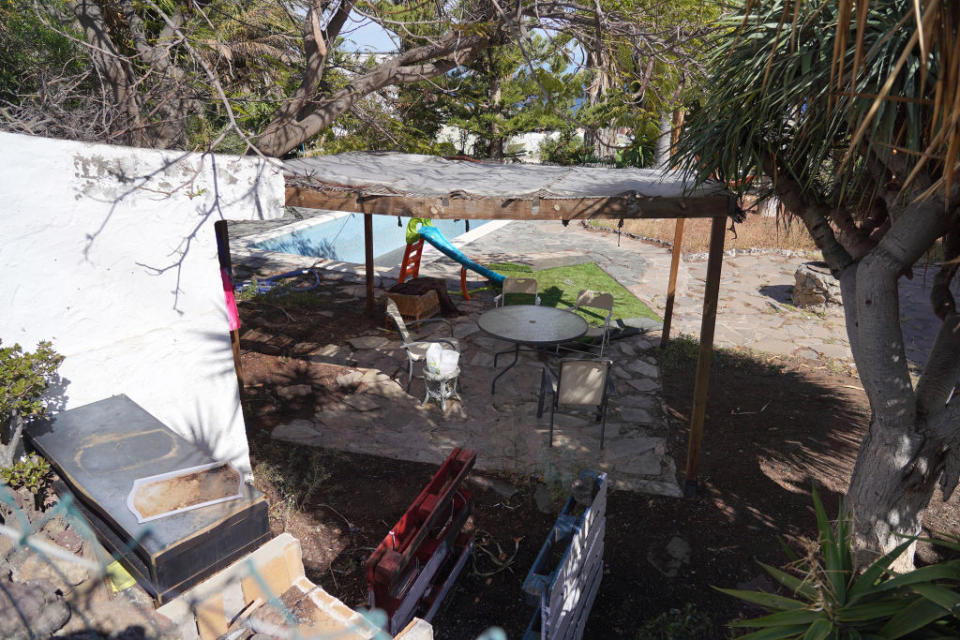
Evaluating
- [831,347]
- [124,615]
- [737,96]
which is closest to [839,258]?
[737,96]

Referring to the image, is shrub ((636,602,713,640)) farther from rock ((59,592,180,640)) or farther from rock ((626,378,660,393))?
rock ((626,378,660,393))

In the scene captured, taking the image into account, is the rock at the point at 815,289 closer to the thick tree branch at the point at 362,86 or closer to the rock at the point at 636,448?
the rock at the point at 636,448

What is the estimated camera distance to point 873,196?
3.18 metres

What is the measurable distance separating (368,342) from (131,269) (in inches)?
162

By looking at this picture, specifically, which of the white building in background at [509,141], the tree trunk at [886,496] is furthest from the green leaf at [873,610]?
the white building in background at [509,141]

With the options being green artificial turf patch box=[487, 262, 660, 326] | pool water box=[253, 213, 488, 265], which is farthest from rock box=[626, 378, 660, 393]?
pool water box=[253, 213, 488, 265]

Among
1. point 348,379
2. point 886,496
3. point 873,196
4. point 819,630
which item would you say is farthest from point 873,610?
point 348,379

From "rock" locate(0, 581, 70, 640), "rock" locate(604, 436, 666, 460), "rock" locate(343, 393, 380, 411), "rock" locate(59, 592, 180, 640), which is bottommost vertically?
"rock" locate(343, 393, 380, 411)

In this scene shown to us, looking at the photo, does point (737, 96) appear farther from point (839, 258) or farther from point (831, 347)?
point (831, 347)

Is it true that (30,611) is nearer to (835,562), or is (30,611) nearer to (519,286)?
(835,562)

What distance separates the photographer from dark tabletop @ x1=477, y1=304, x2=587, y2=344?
6090mm

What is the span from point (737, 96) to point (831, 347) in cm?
606

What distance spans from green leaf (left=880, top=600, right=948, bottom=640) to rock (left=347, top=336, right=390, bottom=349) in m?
6.20

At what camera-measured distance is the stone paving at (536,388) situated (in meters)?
5.32
